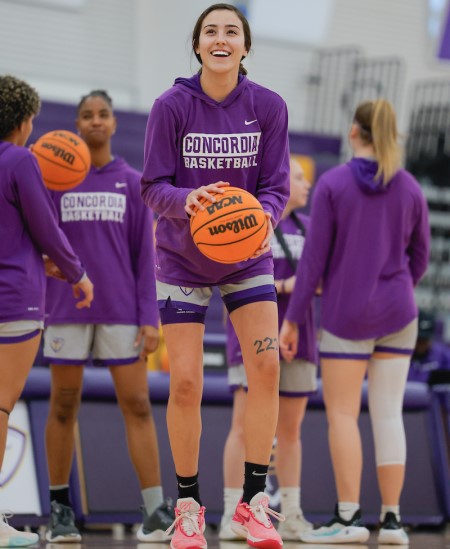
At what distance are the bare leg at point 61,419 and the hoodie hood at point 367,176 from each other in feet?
5.51

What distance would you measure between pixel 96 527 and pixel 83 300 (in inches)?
66.2

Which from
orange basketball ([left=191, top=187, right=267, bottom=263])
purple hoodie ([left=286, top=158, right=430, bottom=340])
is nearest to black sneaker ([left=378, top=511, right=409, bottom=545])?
purple hoodie ([left=286, top=158, right=430, bottom=340])

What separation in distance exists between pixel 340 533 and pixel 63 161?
2229 mm

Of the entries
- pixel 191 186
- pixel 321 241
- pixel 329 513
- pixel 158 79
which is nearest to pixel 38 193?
pixel 191 186

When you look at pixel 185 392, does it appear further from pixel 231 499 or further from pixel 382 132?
pixel 382 132

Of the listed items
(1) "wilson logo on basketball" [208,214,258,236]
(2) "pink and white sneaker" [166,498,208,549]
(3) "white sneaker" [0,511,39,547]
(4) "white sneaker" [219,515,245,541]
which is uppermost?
(1) "wilson logo on basketball" [208,214,258,236]

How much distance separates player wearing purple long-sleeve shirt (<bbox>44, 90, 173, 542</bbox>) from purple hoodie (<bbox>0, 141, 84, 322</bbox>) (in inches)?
26.8

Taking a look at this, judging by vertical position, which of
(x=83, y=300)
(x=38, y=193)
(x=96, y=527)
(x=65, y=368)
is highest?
(x=38, y=193)

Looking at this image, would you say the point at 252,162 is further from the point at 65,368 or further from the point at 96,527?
the point at 96,527

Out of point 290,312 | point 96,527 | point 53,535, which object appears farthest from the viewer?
point 96,527

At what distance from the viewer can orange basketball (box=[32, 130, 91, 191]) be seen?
202 inches

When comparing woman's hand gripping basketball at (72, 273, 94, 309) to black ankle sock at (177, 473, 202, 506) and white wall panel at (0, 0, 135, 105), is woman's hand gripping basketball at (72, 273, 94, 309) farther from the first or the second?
white wall panel at (0, 0, 135, 105)

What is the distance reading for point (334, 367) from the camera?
534cm

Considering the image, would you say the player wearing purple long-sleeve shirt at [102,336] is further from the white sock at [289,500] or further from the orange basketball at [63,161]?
the white sock at [289,500]
